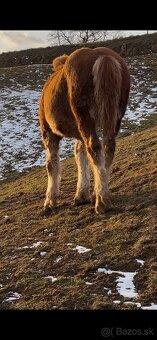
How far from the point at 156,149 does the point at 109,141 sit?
3.04 metres

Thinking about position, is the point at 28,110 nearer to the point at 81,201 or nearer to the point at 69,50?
the point at 81,201

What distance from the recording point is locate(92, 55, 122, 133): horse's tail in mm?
6227

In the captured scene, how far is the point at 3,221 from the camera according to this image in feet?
25.6

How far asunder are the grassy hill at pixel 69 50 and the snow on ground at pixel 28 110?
5.68 m

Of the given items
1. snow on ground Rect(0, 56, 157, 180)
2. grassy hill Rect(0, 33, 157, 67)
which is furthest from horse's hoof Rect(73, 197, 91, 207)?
grassy hill Rect(0, 33, 157, 67)

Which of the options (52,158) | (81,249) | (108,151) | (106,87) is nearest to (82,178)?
(52,158)

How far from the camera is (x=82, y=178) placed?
7672 mm

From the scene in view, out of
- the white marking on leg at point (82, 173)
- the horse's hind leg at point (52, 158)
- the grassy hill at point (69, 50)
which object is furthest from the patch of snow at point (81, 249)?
the grassy hill at point (69, 50)

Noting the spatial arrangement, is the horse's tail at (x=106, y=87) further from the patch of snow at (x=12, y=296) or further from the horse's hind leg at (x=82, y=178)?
the patch of snow at (x=12, y=296)
